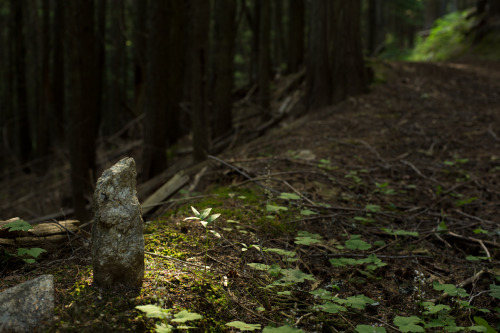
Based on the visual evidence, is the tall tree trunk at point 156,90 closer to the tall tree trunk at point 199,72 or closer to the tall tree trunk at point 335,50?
the tall tree trunk at point 199,72

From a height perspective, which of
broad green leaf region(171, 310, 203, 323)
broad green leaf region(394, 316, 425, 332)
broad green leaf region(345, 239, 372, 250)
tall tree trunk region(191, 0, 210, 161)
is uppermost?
tall tree trunk region(191, 0, 210, 161)

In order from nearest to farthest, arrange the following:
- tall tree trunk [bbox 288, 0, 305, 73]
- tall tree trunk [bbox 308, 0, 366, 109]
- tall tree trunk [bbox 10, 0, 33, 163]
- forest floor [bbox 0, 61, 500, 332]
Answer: forest floor [bbox 0, 61, 500, 332] < tall tree trunk [bbox 308, 0, 366, 109] < tall tree trunk [bbox 288, 0, 305, 73] < tall tree trunk [bbox 10, 0, 33, 163]

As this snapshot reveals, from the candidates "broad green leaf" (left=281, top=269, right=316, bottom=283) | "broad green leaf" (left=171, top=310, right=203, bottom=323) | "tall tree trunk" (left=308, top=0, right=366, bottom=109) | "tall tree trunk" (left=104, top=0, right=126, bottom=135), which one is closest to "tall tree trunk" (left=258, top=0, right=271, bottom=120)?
"tall tree trunk" (left=308, top=0, right=366, bottom=109)

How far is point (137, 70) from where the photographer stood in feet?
30.7

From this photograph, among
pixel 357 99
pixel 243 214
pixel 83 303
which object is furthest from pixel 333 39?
pixel 83 303

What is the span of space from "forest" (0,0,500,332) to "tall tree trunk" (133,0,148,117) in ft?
0.20

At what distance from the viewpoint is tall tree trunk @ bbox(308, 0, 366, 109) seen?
7.48 meters

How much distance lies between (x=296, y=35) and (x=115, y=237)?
1091 centimetres

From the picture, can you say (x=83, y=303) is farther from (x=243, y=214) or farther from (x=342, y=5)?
(x=342, y=5)

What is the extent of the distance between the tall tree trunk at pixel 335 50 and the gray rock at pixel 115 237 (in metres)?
6.05

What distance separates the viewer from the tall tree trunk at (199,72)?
550 centimetres

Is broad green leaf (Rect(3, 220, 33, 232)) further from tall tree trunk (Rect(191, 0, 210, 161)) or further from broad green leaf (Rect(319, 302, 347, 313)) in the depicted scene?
tall tree trunk (Rect(191, 0, 210, 161))

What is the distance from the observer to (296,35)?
1185 cm

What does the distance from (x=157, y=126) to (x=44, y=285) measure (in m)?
5.45
